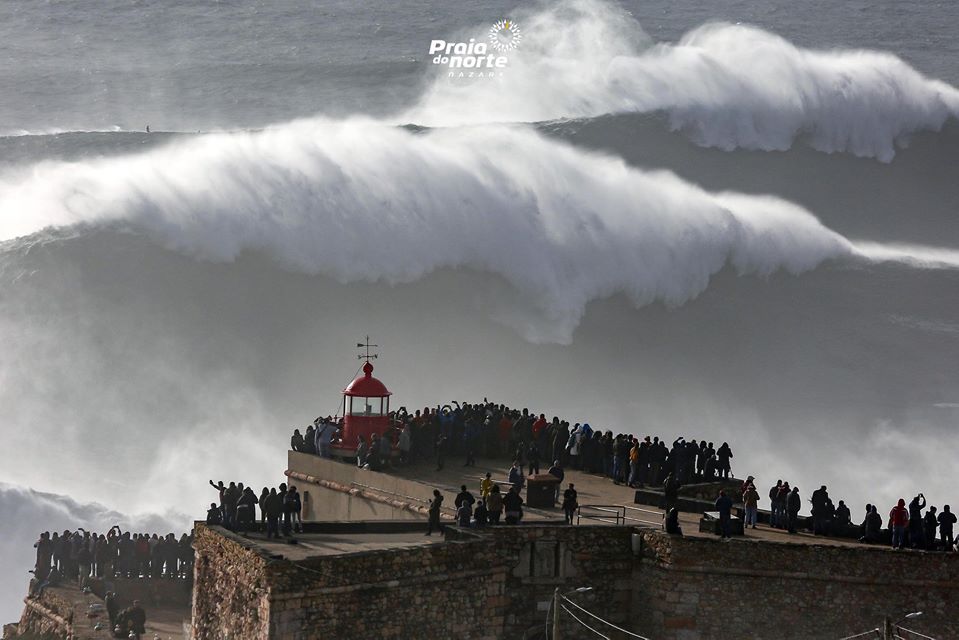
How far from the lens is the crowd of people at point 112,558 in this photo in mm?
31203

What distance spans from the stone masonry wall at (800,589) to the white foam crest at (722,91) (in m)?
36.9

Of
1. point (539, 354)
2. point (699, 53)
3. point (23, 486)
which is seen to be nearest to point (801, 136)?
point (699, 53)

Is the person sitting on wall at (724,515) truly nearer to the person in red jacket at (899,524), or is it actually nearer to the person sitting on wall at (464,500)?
the person in red jacket at (899,524)

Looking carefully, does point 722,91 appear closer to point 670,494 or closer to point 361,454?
point 361,454

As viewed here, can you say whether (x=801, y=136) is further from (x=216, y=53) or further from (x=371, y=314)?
(x=216, y=53)

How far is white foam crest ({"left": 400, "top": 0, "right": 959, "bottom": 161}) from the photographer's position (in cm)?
6059

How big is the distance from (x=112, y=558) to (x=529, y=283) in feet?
66.6

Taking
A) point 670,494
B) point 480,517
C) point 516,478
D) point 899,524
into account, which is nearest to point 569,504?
point 480,517

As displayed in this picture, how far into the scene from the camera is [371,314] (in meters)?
48.4

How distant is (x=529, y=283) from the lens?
49562 mm

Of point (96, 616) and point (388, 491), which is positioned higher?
point (388, 491)

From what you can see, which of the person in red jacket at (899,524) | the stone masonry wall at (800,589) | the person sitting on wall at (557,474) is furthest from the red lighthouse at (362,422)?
the person in red jacket at (899,524)

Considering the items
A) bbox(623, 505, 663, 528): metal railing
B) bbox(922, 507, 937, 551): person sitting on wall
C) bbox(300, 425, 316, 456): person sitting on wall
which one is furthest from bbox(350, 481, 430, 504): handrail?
bbox(922, 507, 937, 551): person sitting on wall

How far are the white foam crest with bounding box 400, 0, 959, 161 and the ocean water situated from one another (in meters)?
0.13
